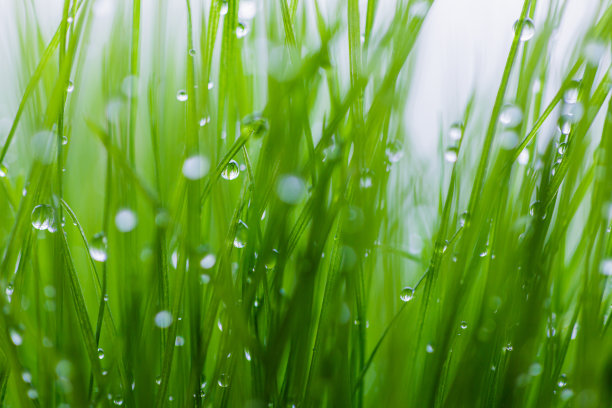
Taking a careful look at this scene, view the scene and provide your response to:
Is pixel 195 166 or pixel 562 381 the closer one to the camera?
pixel 195 166

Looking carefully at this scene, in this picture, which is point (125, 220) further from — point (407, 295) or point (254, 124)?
point (407, 295)

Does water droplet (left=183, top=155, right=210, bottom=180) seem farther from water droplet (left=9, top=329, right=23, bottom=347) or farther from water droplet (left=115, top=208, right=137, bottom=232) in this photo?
water droplet (left=9, top=329, right=23, bottom=347)

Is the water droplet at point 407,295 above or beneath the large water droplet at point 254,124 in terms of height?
beneath

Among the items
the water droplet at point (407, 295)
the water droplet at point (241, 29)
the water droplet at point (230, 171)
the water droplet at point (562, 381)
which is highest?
the water droplet at point (241, 29)

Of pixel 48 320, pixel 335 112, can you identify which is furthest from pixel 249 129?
pixel 48 320

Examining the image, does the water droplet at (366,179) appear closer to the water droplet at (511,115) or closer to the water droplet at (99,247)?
the water droplet at (511,115)

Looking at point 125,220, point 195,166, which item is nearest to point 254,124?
point 195,166

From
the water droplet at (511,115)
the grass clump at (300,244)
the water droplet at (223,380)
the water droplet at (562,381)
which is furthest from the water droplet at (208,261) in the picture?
the water droplet at (562,381)

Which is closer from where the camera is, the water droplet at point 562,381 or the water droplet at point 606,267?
the water droplet at point 606,267
